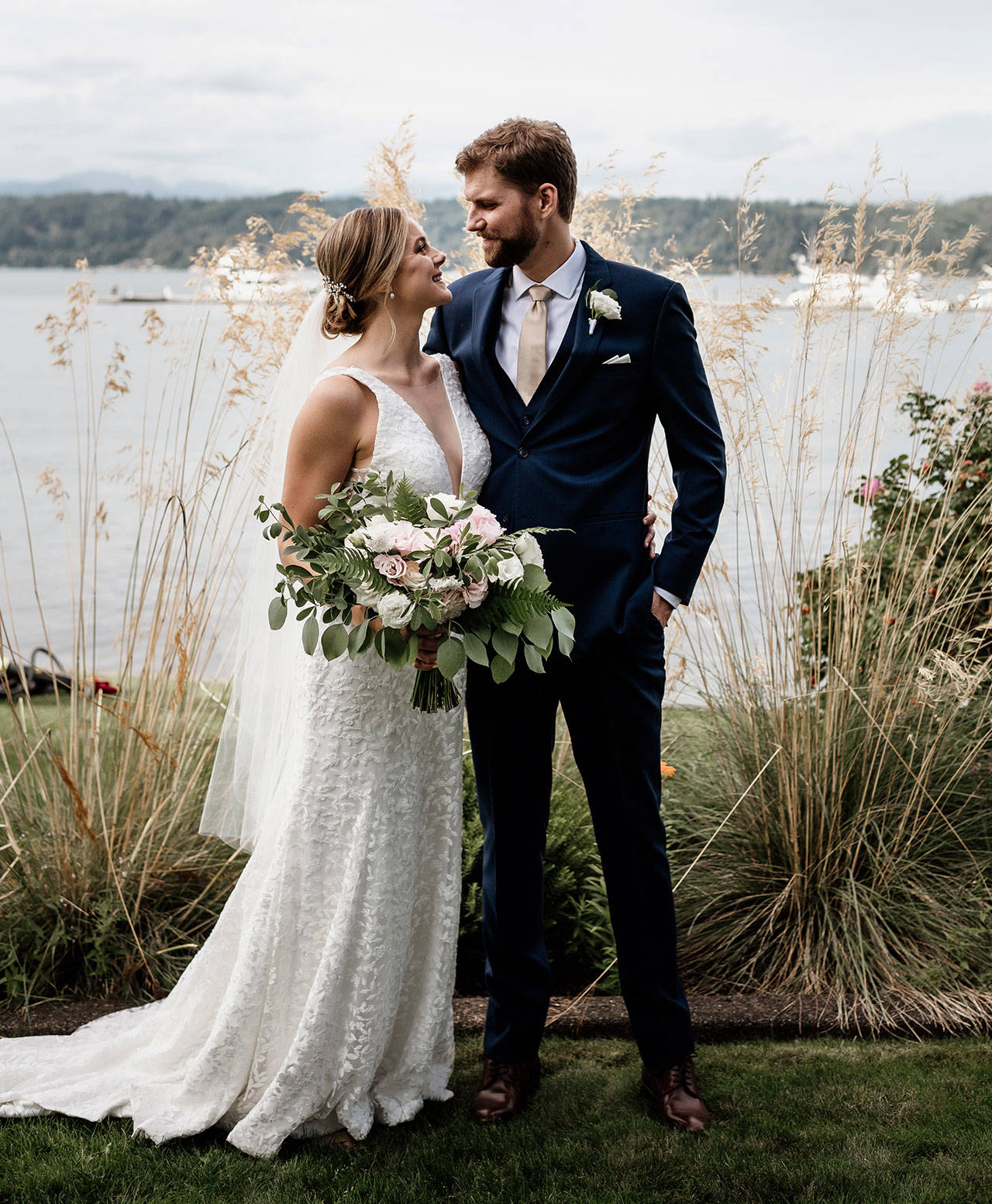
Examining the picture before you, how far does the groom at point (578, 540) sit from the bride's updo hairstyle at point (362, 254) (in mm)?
190

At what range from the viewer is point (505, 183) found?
8.20 feet

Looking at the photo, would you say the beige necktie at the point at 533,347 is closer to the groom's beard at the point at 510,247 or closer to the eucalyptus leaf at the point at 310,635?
the groom's beard at the point at 510,247

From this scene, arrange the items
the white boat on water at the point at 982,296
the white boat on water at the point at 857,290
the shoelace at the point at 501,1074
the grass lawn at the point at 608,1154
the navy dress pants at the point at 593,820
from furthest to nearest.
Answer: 1. the white boat on water at the point at 982,296
2. the white boat on water at the point at 857,290
3. the shoelace at the point at 501,1074
4. the navy dress pants at the point at 593,820
5. the grass lawn at the point at 608,1154

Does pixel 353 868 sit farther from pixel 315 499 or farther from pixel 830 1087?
pixel 830 1087

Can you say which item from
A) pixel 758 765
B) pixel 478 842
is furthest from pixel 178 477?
pixel 758 765

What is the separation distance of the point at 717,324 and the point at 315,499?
1783 mm

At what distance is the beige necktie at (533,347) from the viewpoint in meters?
2.57

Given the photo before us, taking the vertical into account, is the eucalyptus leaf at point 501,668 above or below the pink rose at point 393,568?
below

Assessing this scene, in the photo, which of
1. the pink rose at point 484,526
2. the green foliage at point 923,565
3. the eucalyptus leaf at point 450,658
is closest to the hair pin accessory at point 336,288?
the pink rose at point 484,526

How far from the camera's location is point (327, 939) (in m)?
2.53

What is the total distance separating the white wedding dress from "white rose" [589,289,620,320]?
0.39 m

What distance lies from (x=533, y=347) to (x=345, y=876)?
52.0 inches

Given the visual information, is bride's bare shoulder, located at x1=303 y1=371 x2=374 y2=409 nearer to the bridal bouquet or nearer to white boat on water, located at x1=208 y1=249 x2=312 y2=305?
the bridal bouquet

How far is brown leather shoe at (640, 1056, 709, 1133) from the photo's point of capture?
2.62 m
